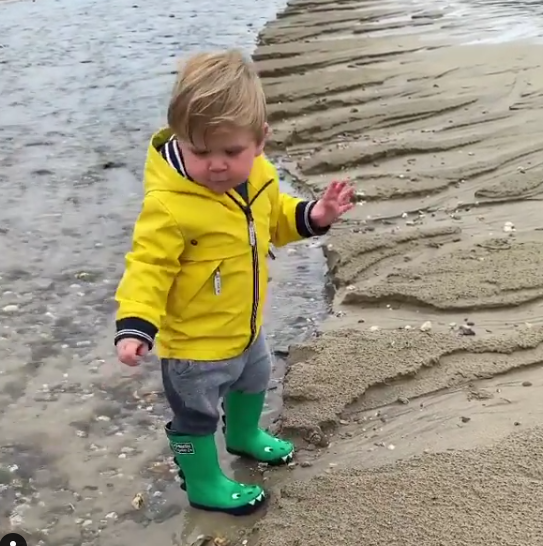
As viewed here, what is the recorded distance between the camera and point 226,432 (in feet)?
10.2

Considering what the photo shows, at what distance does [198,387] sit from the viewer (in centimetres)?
264

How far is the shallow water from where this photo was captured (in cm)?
292

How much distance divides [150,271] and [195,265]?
167 millimetres

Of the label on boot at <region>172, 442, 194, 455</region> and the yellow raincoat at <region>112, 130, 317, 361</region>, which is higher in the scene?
Result: the yellow raincoat at <region>112, 130, 317, 361</region>

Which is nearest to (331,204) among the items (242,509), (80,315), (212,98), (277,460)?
(212,98)

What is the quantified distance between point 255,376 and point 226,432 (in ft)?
1.06

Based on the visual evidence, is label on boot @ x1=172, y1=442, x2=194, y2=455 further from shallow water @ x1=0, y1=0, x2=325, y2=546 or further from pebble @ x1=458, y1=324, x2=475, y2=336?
pebble @ x1=458, y1=324, x2=475, y2=336

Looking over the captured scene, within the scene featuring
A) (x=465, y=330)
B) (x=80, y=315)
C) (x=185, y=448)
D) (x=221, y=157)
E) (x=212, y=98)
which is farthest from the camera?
(x=80, y=315)

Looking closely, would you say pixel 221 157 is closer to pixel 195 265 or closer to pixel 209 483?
pixel 195 265

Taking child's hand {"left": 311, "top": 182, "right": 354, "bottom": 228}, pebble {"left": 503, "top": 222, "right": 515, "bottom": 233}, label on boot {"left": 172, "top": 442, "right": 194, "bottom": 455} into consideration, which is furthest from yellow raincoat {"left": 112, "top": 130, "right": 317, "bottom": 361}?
pebble {"left": 503, "top": 222, "right": 515, "bottom": 233}

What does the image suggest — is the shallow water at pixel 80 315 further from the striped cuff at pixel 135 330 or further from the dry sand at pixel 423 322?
the striped cuff at pixel 135 330

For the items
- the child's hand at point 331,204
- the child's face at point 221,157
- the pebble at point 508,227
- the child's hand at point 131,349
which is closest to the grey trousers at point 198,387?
the child's hand at point 131,349

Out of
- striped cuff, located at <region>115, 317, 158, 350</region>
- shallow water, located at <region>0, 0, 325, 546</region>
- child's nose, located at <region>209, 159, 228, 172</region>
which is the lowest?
shallow water, located at <region>0, 0, 325, 546</region>

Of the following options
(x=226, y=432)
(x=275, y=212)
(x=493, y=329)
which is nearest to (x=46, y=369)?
(x=226, y=432)
